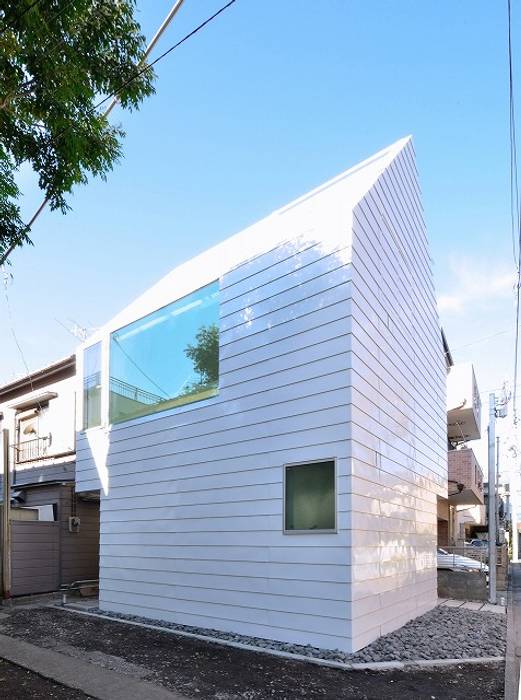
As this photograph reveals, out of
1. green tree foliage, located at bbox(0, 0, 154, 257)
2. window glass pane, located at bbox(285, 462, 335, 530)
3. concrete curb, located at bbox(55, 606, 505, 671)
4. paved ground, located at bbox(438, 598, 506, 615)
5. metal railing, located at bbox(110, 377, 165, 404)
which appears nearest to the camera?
green tree foliage, located at bbox(0, 0, 154, 257)

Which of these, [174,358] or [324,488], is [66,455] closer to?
[174,358]

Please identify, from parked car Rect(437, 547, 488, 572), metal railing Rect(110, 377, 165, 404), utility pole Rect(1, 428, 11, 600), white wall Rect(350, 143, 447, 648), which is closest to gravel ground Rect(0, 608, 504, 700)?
white wall Rect(350, 143, 447, 648)

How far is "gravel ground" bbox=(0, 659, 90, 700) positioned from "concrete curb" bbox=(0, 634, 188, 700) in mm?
78

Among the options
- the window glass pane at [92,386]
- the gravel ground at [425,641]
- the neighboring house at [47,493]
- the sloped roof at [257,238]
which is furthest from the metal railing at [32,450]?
the gravel ground at [425,641]

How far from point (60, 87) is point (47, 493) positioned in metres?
11.8

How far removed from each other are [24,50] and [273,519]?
6.09 m

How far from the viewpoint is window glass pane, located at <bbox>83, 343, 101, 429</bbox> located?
1235 centimetres

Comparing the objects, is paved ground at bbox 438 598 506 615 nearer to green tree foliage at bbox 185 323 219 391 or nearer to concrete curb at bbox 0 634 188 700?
green tree foliage at bbox 185 323 219 391

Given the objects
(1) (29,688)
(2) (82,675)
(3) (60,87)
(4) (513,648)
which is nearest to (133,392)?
(2) (82,675)

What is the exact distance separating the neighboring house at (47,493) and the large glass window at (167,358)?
143 inches

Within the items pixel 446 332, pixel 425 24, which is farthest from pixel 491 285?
pixel 425 24

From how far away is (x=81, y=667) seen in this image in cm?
667

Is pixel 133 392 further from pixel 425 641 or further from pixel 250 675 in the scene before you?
pixel 425 641

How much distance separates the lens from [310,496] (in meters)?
A: 7.68
